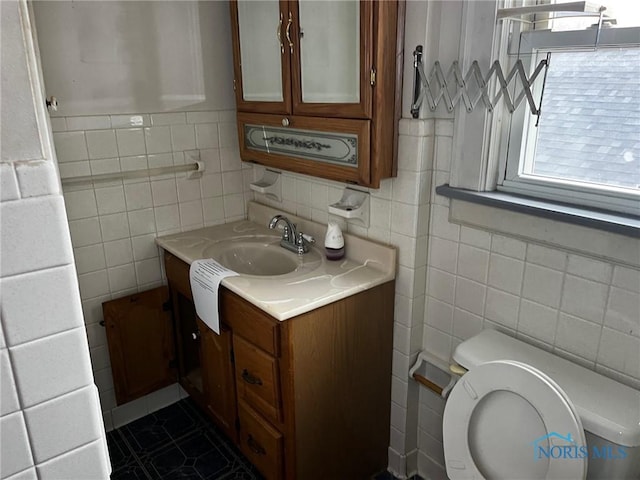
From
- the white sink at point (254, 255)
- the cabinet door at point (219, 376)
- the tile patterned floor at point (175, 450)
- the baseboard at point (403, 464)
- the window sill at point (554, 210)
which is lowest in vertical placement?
the tile patterned floor at point (175, 450)

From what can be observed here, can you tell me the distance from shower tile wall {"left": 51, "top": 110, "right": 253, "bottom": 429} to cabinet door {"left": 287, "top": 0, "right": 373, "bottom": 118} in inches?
23.2

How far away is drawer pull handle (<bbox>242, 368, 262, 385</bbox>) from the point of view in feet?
5.08

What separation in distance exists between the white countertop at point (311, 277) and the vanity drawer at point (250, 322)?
0.05 m

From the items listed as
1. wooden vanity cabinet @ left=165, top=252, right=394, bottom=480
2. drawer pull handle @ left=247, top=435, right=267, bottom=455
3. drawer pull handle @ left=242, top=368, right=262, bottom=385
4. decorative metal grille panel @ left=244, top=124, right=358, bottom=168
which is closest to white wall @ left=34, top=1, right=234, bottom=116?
decorative metal grille panel @ left=244, top=124, right=358, bottom=168

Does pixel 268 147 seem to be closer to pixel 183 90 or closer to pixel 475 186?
pixel 183 90

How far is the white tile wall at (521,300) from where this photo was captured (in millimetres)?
1130

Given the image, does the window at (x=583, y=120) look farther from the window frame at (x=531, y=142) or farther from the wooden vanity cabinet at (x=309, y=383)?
the wooden vanity cabinet at (x=309, y=383)

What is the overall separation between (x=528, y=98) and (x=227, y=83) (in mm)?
1271

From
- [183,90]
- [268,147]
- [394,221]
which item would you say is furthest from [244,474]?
[183,90]

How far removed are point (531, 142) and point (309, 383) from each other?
0.95m

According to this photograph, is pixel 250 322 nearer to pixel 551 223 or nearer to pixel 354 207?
pixel 354 207

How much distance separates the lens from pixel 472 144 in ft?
4.38

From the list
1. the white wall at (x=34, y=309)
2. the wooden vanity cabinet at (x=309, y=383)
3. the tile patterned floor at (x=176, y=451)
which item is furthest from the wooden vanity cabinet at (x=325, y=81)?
the tile patterned floor at (x=176, y=451)

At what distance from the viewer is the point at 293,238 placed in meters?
1.85
